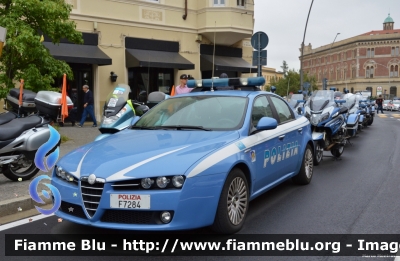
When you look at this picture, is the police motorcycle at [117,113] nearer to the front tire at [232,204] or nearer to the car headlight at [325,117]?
the front tire at [232,204]

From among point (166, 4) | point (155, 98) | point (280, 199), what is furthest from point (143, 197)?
point (166, 4)

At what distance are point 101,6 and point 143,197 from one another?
16139mm

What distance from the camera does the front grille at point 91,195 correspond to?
163 inches

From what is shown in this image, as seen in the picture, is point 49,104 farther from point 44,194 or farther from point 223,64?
point 223,64

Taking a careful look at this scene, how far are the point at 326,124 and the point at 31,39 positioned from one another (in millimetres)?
6715

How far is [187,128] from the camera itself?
5.41m

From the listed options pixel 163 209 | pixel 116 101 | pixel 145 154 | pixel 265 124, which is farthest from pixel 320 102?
pixel 163 209

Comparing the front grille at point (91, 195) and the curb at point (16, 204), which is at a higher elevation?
the front grille at point (91, 195)

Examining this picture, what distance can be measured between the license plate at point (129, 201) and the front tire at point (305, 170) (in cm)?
360

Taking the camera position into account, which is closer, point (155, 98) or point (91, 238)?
point (91, 238)

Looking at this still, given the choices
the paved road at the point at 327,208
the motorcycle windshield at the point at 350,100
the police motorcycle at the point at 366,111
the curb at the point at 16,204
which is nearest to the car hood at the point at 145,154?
the paved road at the point at 327,208

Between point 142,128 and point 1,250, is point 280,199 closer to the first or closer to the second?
point 142,128

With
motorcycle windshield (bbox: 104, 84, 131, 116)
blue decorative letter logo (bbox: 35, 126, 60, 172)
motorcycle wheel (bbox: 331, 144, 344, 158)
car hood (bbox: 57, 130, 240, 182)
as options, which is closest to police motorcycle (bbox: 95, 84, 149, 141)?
motorcycle windshield (bbox: 104, 84, 131, 116)

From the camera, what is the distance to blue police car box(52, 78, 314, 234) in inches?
161
